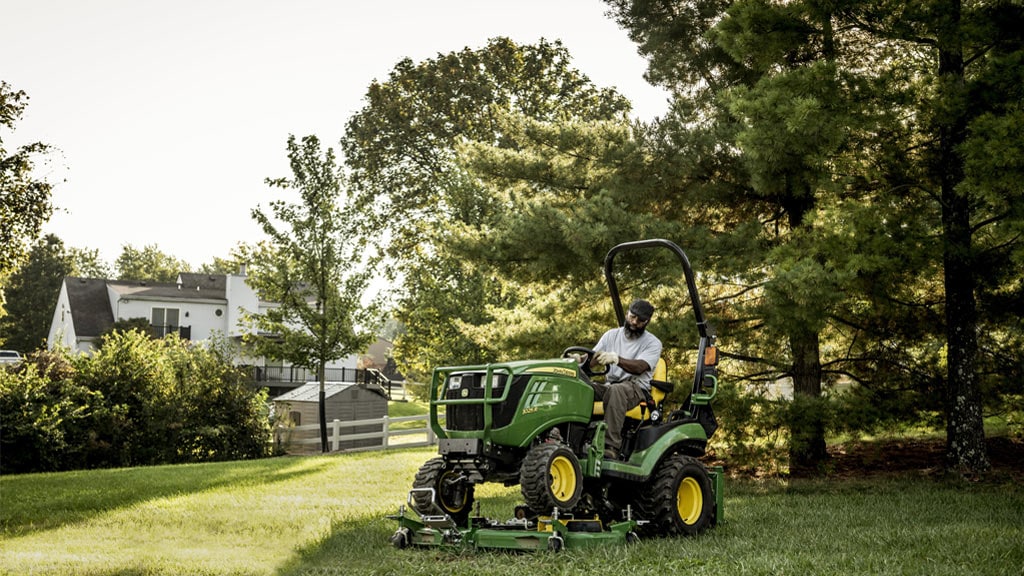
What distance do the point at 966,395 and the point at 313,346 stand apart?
17.5 m

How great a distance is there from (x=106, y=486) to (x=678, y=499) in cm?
1122

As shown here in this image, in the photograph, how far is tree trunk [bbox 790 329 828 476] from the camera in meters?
12.9

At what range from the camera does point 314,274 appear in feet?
86.3

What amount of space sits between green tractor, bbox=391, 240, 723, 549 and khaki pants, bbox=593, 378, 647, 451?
106mm

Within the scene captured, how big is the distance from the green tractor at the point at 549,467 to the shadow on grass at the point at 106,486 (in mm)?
6636

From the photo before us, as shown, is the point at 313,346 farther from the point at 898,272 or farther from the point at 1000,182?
the point at 1000,182

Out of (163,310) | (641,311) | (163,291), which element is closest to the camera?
(641,311)

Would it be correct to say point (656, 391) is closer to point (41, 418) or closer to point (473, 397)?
point (473, 397)

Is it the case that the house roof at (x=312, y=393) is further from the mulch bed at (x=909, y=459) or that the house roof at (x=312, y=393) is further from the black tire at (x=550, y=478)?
the black tire at (x=550, y=478)

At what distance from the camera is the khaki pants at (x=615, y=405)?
7957 mm

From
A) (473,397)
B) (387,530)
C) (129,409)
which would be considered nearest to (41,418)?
(129,409)

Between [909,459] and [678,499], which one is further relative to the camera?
[909,459]

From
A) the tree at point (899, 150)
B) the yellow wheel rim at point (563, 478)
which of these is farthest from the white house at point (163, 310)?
the yellow wheel rim at point (563, 478)

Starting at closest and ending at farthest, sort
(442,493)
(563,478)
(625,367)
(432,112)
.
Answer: (563,478) → (442,493) → (625,367) → (432,112)
